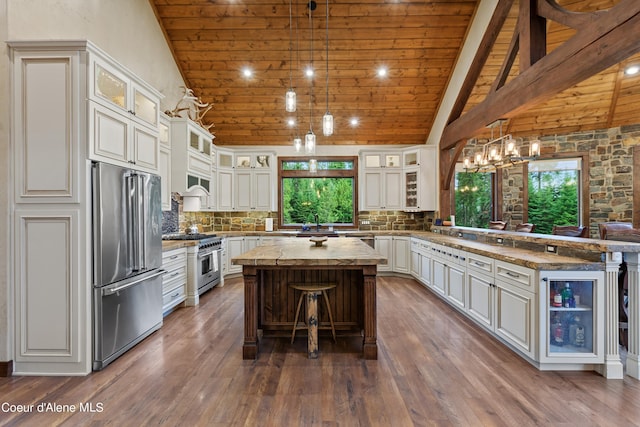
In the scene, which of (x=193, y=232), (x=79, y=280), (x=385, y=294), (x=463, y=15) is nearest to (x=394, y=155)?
(x=463, y=15)

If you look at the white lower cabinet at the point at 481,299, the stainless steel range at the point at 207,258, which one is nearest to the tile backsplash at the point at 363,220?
the stainless steel range at the point at 207,258

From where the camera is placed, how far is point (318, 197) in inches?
276

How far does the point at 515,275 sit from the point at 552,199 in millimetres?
4494

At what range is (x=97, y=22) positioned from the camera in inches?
148

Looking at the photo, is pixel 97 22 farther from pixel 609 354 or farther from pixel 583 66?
pixel 609 354

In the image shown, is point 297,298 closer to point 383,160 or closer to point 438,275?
point 438,275

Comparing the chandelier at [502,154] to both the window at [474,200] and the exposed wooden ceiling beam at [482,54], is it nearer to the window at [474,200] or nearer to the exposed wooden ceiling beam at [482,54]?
the exposed wooden ceiling beam at [482,54]

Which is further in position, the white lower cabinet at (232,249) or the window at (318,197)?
the window at (318,197)

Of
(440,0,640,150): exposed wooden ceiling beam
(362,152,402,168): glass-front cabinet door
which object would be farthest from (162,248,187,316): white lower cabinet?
(440,0,640,150): exposed wooden ceiling beam

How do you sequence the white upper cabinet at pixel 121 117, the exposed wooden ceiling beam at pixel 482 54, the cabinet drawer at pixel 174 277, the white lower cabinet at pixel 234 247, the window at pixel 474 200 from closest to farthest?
the white upper cabinet at pixel 121 117, the cabinet drawer at pixel 174 277, the exposed wooden ceiling beam at pixel 482 54, the white lower cabinet at pixel 234 247, the window at pixel 474 200

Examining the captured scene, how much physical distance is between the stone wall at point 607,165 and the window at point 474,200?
126 centimetres

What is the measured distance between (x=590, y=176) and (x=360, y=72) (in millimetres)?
4823

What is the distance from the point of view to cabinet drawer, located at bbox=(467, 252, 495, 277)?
3178 millimetres

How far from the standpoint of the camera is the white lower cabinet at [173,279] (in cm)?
379
